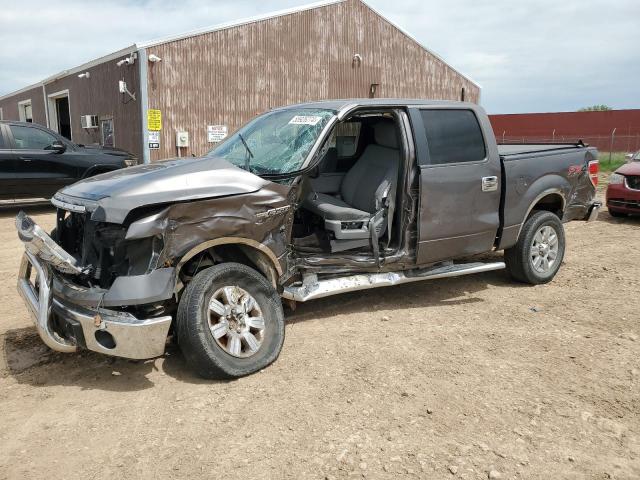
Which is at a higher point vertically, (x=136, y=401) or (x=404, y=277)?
(x=404, y=277)

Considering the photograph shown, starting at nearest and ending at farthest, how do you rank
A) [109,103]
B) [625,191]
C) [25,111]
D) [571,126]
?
[625,191], [109,103], [25,111], [571,126]

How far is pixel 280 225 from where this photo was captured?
399cm

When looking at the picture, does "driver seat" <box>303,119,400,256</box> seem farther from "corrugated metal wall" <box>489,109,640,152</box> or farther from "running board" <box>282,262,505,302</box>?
"corrugated metal wall" <box>489,109,640,152</box>

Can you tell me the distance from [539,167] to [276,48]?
13.0m

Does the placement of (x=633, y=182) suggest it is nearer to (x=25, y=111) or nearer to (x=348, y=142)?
(x=348, y=142)

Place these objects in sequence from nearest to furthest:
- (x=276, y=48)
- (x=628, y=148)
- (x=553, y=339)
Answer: (x=553, y=339) < (x=276, y=48) < (x=628, y=148)

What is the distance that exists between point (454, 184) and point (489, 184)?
47 centimetres

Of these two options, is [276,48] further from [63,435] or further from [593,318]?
[63,435]

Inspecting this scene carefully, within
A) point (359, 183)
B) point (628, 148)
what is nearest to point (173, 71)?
point (359, 183)

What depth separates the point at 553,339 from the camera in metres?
4.37

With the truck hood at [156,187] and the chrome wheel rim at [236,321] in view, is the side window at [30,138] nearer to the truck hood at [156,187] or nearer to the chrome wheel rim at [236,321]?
the truck hood at [156,187]

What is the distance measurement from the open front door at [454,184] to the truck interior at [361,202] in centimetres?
26

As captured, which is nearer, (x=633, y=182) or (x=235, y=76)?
(x=633, y=182)

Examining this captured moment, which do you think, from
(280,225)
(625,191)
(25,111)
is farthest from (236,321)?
(25,111)
